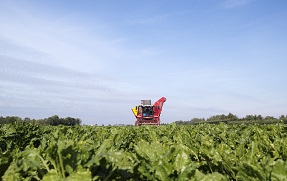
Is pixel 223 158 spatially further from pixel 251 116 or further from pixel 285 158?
pixel 251 116

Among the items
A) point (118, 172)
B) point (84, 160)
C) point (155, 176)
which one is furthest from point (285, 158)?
point (84, 160)

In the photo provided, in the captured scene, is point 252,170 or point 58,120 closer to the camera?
point 252,170

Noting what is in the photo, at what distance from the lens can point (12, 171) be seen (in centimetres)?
169

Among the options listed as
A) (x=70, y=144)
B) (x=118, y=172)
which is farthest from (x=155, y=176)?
(x=70, y=144)

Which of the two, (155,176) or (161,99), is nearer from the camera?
(155,176)

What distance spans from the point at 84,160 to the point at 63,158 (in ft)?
0.45

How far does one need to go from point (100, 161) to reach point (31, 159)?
478 millimetres

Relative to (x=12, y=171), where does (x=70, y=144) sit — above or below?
above

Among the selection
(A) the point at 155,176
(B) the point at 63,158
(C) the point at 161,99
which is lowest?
(A) the point at 155,176

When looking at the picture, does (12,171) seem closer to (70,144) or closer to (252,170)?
(70,144)

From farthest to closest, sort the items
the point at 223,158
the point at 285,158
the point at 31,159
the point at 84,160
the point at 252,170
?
Answer: the point at 285,158 → the point at 223,158 → the point at 31,159 → the point at 84,160 → the point at 252,170

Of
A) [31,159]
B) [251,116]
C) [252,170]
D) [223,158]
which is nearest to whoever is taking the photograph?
[252,170]

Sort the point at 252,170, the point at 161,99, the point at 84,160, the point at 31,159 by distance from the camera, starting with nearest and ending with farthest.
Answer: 1. the point at 252,170
2. the point at 84,160
3. the point at 31,159
4. the point at 161,99

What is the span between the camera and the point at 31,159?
1903 mm
